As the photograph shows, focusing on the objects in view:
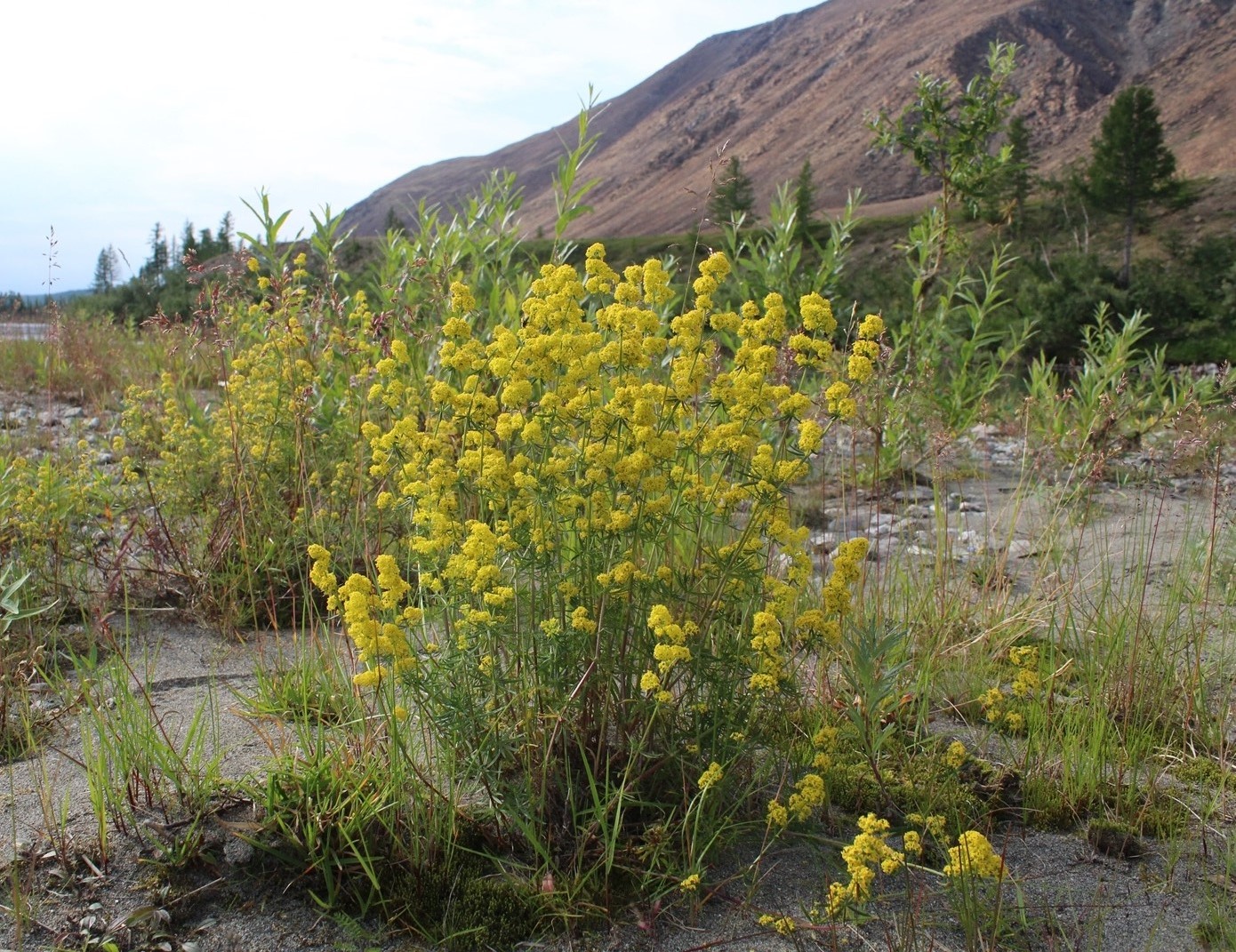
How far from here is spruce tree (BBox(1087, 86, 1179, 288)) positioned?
3281cm

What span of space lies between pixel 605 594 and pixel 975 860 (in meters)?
0.88

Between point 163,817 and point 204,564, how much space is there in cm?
163

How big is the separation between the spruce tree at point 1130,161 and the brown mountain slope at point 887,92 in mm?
42935

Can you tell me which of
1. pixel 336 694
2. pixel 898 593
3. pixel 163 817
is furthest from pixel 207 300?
pixel 898 593

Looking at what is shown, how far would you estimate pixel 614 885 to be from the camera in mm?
2088

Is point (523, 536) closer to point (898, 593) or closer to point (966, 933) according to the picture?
point (966, 933)

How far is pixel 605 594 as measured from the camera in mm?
2064

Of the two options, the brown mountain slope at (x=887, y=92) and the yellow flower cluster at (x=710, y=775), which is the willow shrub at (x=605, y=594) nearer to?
the yellow flower cluster at (x=710, y=775)

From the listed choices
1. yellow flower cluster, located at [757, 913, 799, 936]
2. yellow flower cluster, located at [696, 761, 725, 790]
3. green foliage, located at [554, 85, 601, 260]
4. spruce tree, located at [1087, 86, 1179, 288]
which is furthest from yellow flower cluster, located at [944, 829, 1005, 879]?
spruce tree, located at [1087, 86, 1179, 288]

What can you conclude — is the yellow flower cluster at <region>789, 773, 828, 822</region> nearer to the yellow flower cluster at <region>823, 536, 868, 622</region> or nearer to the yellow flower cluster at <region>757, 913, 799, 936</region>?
the yellow flower cluster at <region>757, 913, 799, 936</region>

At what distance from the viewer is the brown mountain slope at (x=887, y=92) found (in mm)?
94438

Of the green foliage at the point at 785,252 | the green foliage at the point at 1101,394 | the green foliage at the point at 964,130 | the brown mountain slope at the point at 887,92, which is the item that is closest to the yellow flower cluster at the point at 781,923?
the green foliage at the point at 785,252

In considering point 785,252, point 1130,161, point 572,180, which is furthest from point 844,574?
point 1130,161

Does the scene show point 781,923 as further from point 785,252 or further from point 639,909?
point 785,252
